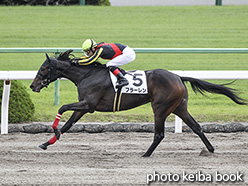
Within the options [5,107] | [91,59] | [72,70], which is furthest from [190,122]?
[5,107]

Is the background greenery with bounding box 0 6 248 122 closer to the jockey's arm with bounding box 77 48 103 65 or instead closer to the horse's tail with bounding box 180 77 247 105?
the horse's tail with bounding box 180 77 247 105

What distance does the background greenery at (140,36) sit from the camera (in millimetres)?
8883

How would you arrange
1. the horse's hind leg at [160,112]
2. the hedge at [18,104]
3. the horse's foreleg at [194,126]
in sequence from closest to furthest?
1. the horse's hind leg at [160,112]
2. the horse's foreleg at [194,126]
3. the hedge at [18,104]

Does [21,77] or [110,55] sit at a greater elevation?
[110,55]

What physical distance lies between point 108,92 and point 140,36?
380 inches

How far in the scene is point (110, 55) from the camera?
20.8 ft

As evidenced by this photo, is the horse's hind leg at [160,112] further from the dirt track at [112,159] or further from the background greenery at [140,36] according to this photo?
the background greenery at [140,36]

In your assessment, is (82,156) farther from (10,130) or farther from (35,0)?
(35,0)

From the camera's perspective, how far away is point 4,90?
24.4 feet

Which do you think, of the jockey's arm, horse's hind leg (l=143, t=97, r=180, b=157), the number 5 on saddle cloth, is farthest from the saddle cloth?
the jockey's arm

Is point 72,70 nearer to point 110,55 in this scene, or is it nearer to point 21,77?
point 110,55

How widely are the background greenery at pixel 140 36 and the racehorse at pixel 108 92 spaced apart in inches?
69.1

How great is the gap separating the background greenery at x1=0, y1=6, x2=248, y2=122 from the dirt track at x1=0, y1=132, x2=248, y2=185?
40.9 inches

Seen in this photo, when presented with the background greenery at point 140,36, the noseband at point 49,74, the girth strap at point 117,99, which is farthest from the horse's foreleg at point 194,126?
the background greenery at point 140,36
